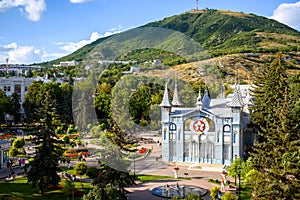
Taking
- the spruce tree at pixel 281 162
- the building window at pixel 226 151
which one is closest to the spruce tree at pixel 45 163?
the spruce tree at pixel 281 162

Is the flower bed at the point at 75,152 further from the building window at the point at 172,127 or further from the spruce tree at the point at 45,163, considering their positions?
the spruce tree at the point at 45,163

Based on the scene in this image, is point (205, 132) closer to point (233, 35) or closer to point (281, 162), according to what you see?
point (281, 162)

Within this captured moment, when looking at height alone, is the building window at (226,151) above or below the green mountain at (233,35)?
below

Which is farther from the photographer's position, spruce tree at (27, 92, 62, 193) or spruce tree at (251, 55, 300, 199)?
spruce tree at (27, 92, 62, 193)

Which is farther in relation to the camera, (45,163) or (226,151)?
(226,151)

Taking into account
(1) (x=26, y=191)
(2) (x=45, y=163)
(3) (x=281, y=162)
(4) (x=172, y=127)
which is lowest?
(1) (x=26, y=191)

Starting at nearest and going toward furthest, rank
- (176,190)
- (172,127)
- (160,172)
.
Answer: (176,190) → (160,172) → (172,127)

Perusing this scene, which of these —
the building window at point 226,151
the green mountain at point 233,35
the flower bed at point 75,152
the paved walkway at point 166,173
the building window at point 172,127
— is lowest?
the paved walkway at point 166,173

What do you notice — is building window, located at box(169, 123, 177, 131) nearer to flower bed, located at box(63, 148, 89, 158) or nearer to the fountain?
the fountain

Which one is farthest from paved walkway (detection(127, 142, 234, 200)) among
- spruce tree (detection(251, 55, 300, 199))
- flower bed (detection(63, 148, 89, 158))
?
flower bed (detection(63, 148, 89, 158))

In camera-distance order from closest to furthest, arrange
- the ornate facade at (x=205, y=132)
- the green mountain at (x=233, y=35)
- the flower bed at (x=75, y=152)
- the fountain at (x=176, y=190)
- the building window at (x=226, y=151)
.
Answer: the fountain at (x=176, y=190) → the ornate facade at (x=205, y=132) → the building window at (x=226, y=151) → the flower bed at (x=75, y=152) → the green mountain at (x=233, y=35)

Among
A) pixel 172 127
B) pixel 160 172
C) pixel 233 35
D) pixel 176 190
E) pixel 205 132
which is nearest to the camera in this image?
pixel 176 190

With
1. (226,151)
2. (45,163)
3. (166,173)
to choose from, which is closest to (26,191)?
(45,163)

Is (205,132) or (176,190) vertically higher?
(205,132)
